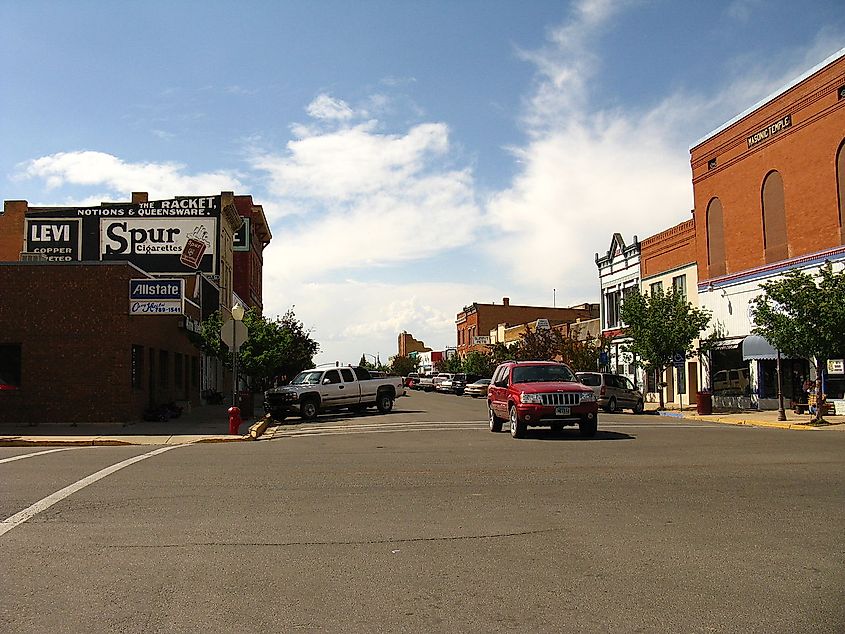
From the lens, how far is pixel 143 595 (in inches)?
241

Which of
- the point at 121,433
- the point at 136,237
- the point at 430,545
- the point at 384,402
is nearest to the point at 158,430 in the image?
the point at 121,433

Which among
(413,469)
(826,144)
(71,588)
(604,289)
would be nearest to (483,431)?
(413,469)

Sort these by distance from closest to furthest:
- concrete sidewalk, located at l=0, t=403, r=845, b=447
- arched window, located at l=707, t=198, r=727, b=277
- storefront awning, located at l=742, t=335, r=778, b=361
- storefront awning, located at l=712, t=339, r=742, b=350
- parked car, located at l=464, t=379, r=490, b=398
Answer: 1. concrete sidewalk, located at l=0, t=403, r=845, b=447
2. storefront awning, located at l=742, t=335, r=778, b=361
3. storefront awning, located at l=712, t=339, r=742, b=350
4. arched window, located at l=707, t=198, r=727, b=277
5. parked car, located at l=464, t=379, r=490, b=398

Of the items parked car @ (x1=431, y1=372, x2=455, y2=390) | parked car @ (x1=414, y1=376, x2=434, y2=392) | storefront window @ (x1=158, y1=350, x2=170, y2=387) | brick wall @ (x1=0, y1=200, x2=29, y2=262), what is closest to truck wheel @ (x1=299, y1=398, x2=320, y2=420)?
→ storefront window @ (x1=158, y1=350, x2=170, y2=387)

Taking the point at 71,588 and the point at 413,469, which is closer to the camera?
the point at 71,588

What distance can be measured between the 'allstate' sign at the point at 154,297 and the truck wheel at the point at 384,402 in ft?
33.4

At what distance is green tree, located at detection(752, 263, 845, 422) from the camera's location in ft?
83.9

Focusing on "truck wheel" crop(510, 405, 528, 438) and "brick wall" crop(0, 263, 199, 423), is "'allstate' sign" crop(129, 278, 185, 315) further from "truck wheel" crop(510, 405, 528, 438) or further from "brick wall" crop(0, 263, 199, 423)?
"truck wheel" crop(510, 405, 528, 438)

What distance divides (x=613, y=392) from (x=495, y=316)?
6636cm

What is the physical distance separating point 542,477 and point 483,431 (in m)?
10.2

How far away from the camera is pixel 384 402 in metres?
33.5

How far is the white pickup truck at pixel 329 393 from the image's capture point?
29.4 m

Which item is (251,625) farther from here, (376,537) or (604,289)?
(604,289)

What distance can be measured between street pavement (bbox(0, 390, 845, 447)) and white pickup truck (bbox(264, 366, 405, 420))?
2.14 ft
